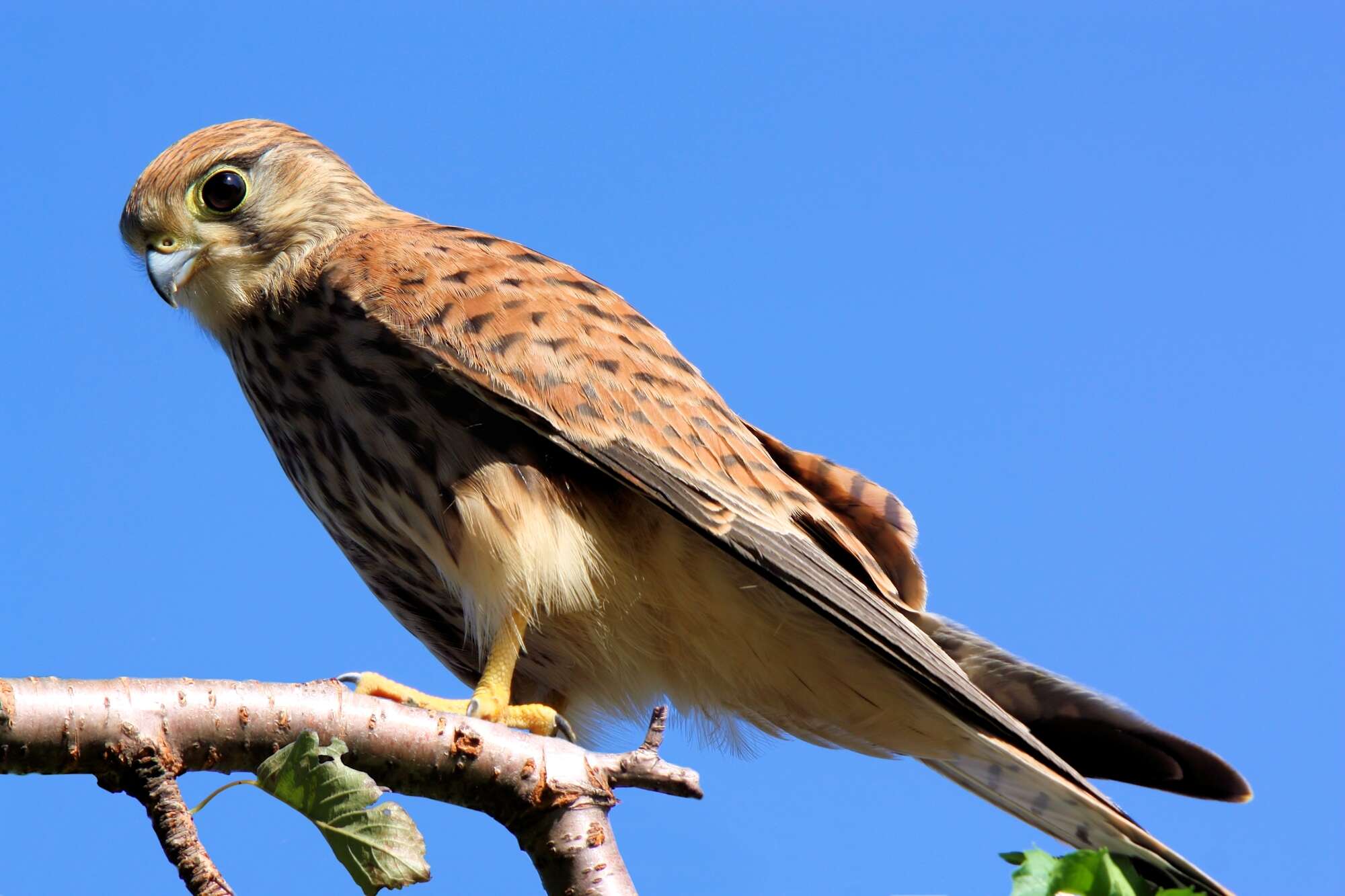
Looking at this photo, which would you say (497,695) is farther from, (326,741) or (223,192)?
(223,192)

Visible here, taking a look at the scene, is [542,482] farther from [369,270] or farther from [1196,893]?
[1196,893]

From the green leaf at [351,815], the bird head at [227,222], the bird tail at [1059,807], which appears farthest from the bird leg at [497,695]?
the bird head at [227,222]

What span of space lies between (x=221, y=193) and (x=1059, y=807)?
2.76 metres

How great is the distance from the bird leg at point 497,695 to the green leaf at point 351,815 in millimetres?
766

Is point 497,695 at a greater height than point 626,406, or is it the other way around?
point 626,406

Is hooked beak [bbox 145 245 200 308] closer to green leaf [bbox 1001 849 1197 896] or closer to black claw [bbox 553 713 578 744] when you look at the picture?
black claw [bbox 553 713 578 744]

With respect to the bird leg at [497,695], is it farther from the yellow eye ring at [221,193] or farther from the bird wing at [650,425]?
the yellow eye ring at [221,193]

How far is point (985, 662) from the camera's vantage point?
11.1ft

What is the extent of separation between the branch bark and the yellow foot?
1.70 ft

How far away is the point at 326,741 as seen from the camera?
2.23 m

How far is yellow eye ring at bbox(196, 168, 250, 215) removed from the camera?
147 inches

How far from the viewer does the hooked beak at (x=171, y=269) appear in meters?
3.62

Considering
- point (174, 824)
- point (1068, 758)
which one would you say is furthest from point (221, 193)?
point (1068, 758)

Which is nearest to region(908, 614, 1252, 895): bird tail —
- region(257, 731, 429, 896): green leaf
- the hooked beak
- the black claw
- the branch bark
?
the black claw
